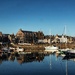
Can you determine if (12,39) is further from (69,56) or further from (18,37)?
(69,56)

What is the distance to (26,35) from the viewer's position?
15088 cm

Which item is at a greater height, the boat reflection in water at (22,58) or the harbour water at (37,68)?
the boat reflection in water at (22,58)

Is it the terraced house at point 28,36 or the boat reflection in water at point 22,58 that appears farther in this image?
the terraced house at point 28,36

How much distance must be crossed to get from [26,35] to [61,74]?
363 ft

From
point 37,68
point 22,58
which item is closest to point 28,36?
point 22,58

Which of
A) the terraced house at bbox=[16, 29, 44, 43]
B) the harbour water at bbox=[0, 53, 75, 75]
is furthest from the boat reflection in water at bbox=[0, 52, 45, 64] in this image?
the terraced house at bbox=[16, 29, 44, 43]

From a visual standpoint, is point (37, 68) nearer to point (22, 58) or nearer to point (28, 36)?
point (22, 58)

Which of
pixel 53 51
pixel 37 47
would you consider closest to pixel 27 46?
pixel 37 47

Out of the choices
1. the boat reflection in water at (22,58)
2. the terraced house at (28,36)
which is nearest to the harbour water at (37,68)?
the boat reflection in water at (22,58)

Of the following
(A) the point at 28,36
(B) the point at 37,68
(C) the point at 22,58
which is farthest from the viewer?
(A) the point at 28,36

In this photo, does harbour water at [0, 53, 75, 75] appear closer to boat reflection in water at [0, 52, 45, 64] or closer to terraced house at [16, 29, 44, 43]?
boat reflection in water at [0, 52, 45, 64]

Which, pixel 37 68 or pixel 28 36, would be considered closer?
pixel 37 68

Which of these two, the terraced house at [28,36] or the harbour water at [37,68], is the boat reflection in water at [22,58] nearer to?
the harbour water at [37,68]

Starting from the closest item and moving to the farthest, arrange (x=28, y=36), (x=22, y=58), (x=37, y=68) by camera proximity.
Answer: (x=37, y=68), (x=22, y=58), (x=28, y=36)
